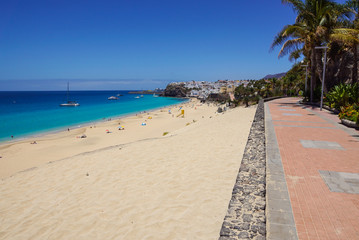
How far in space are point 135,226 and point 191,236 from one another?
122cm

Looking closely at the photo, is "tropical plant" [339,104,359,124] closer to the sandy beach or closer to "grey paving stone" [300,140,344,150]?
"grey paving stone" [300,140,344,150]

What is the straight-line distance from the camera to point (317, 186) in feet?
14.9

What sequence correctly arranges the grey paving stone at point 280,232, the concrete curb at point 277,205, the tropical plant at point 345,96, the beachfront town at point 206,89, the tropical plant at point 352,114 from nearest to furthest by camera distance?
the grey paving stone at point 280,232 < the concrete curb at point 277,205 < the tropical plant at point 352,114 < the tropical plant at point 345,96 < the beachfront town at point 206,89

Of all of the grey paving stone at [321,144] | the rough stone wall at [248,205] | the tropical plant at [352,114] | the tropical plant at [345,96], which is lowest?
the rough stone wall at [248,205]

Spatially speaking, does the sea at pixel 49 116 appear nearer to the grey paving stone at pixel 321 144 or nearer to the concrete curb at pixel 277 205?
the concrete curb at pixel 277 205

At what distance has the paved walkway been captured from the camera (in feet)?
10.5

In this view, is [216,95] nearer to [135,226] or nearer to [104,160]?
[104,160]

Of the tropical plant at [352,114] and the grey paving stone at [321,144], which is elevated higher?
the tropical plant at [352,114]

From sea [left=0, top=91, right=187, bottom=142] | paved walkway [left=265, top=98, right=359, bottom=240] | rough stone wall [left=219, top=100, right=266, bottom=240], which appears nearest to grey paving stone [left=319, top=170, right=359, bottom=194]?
paved walkway [left=265, top=98, right=359, bottom=240]

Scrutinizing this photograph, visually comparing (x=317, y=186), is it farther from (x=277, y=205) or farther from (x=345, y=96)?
(x=345, y=96)

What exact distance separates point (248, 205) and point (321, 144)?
5.35 metres

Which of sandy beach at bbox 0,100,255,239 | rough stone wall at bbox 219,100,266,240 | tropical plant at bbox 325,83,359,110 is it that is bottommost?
sandy beach at bbox 0,100,255,239

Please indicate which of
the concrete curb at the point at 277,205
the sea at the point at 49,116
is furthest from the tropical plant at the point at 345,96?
the sea at the point at 49,116

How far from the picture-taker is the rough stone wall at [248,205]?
3098 mm
